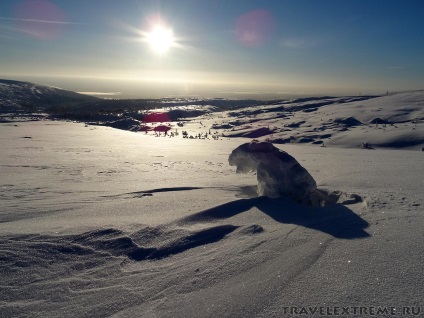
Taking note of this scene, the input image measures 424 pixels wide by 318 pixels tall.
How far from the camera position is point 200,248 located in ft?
6.91

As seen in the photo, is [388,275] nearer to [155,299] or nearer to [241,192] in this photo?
[155,299]

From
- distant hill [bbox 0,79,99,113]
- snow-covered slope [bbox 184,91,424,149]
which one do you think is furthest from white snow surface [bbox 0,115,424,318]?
distant hill [bbox 0,79,99,113]

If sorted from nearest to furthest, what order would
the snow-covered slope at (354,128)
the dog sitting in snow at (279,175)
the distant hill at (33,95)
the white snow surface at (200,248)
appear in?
the white snow surface at (200,248)
the dog sitting in snow at (279,175)
the snow-covered slope at (354,128)
the distant hill at (33,95)

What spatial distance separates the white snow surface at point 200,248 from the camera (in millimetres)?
1537

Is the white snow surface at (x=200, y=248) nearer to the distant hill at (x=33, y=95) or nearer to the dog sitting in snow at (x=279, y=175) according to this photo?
the dog sitting in snow at (x=279, y=175)

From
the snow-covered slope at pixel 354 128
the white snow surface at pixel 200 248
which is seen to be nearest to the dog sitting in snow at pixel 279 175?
the white snow surface at pixel 200 248

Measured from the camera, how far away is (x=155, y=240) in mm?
2182

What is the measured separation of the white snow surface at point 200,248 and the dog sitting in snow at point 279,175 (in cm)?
13

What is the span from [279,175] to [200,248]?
1362 millimetres

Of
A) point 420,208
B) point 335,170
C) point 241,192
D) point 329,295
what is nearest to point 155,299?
point 329,295

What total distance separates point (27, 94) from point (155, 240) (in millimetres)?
34505

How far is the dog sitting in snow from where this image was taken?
311cm

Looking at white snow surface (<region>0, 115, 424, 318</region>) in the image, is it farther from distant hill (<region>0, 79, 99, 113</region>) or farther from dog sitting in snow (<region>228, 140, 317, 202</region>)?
distant hill (<region>0, 79, 99, 113</region>)

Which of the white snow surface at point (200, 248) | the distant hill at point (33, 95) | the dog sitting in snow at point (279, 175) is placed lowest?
the white snow surface at point (200, 248)
